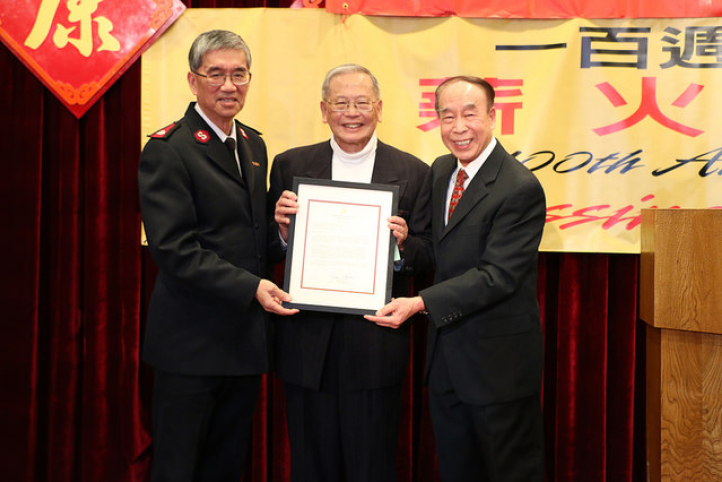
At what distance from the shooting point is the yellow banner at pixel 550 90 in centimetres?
249

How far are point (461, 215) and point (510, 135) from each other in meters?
0.82

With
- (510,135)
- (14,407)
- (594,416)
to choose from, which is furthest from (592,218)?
(14,407)

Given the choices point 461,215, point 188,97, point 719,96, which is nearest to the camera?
point 461,215

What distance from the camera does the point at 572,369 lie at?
8.77 feet

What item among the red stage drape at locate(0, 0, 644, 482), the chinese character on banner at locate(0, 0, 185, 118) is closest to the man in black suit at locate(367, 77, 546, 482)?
the red stage drape at locate(0, 0, 644, 482)

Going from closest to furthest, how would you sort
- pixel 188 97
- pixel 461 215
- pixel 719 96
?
pixel 461 215
pixel 719 96
pixel 188 97

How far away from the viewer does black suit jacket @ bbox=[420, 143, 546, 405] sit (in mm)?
1832

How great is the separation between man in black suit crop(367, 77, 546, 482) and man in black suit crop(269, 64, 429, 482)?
0.12 meters

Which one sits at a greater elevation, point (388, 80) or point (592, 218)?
point (388, 80)

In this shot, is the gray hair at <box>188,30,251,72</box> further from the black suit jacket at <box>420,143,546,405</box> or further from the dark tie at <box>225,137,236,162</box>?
the black suit jacket at <box>420,143,546,405</box>

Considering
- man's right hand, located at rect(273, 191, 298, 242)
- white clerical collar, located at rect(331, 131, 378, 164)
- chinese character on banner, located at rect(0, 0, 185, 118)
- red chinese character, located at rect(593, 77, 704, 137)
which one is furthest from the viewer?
chinese character on banner, located at rect(0, 0, 185, 118)

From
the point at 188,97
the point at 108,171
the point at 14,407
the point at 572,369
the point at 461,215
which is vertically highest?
the point at 188,97

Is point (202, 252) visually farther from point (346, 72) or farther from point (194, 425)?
point (346, 72)

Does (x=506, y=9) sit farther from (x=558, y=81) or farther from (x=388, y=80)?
(x=388, y=80)
